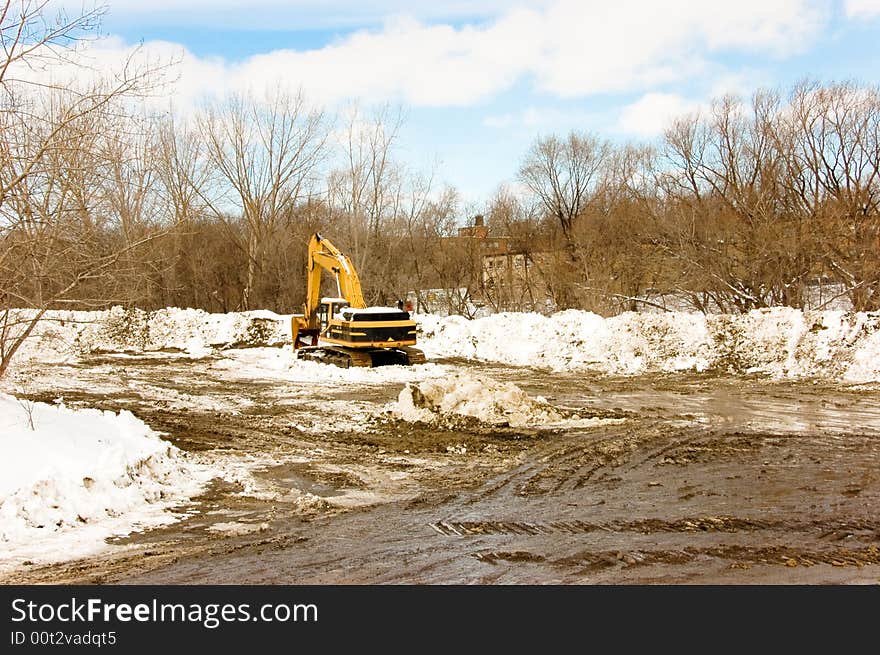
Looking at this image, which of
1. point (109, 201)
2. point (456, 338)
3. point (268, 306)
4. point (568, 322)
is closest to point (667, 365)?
point (568, 322)

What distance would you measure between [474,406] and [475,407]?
38 millimetres

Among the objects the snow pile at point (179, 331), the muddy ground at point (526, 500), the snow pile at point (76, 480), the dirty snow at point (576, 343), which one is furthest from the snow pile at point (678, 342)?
the snow pile at point (76, 480)

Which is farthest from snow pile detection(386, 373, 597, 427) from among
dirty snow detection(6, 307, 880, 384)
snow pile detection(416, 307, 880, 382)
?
snow pile detection(416, 307, 880, 382)

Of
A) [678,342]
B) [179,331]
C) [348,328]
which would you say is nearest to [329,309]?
[348,328]

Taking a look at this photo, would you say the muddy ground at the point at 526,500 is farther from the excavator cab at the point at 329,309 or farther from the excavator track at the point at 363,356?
the excavator cab at the point at 329,309

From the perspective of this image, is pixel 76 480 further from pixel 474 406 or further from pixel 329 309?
pixel 329 309

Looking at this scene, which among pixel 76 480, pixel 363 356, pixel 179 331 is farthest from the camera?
pixel 179 331

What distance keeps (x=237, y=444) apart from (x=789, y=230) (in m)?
22.8

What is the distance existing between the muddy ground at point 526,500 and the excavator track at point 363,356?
518 cm

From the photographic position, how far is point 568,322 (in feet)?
88.1

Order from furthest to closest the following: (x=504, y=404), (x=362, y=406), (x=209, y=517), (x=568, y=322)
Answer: (x=568, y=322), (x=362, y=406), (x=504, y=404), (x=209, y=517)

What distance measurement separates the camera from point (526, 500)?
8.65m

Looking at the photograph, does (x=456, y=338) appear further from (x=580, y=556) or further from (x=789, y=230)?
(x=580, y=556)

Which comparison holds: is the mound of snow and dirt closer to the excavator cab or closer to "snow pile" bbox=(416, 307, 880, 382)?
the excavator cab
